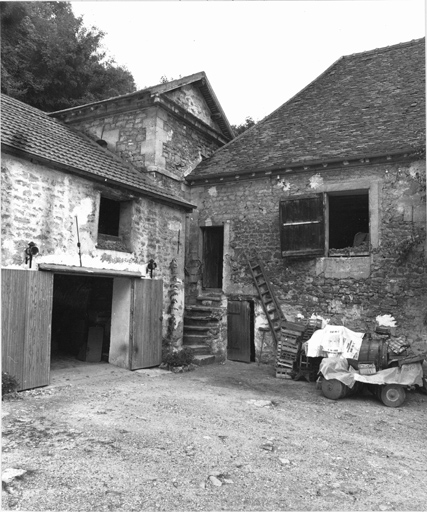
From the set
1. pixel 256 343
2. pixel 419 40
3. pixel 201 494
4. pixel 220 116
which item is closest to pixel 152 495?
pixel 201 494

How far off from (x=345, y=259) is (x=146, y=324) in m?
4.83

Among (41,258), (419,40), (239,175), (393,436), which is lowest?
(393,436)

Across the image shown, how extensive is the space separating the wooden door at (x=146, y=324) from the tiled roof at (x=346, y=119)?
3.77 meters

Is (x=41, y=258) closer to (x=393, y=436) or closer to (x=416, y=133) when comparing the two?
(x=393, y=436)

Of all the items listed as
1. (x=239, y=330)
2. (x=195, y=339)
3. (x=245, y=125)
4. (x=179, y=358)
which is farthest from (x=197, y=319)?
(x=245, y=125)

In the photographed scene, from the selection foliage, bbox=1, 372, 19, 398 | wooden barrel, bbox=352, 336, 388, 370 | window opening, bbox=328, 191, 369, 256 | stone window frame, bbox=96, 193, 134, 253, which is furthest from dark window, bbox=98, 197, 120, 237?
wooden barrel, bbox=352, 336, 388, 370

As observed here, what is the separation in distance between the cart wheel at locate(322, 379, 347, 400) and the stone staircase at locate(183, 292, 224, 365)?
3.87 metres

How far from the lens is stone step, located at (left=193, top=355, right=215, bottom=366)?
1018 centimetres

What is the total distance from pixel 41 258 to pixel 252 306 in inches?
218

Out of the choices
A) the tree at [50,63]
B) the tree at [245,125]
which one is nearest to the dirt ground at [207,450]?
the tree at [50,63]

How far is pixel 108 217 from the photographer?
35.2ft

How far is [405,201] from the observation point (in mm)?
9367

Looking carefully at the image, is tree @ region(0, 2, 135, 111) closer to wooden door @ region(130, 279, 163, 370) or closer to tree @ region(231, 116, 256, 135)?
tree @ region(231, 116, 256, 135)

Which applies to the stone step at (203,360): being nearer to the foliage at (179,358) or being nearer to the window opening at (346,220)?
the foliage at (179,358)
